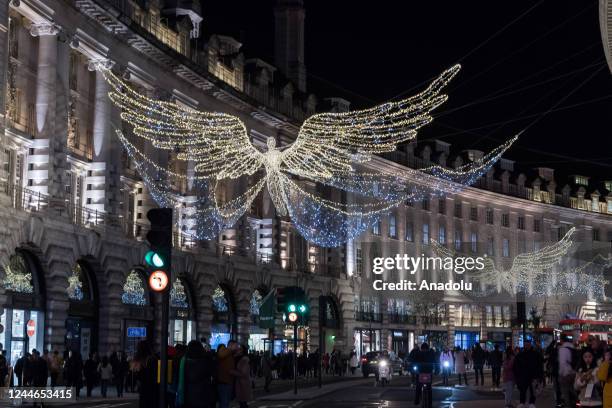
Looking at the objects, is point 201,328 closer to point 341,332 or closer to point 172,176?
point 172,176

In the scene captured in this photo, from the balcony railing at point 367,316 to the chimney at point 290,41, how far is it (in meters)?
15.5

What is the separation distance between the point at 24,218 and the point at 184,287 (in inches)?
652

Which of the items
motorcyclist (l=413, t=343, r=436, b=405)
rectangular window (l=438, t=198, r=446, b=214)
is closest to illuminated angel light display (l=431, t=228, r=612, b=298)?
rectangular window (l=438, t=198, r=446, b=214)

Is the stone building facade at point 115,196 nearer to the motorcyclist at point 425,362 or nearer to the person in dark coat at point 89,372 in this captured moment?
the person in dark coat at point 89,372

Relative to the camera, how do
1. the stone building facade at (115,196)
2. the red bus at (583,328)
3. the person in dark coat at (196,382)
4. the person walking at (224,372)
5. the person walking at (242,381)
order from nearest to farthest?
the person in dark coat at (196,382)
the person walking at (224,372)
the person walking at (242,381)
the stone building facade at (115,196)
the red bus at (583,328)

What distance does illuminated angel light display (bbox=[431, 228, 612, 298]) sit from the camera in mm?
88188

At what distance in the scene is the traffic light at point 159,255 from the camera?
15.1 meters

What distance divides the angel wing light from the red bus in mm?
13573

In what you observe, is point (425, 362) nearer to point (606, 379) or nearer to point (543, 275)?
point (606, 379)

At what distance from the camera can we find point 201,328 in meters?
53.8

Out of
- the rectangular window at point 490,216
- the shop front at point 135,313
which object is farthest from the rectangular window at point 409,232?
the shop front at point 135,313

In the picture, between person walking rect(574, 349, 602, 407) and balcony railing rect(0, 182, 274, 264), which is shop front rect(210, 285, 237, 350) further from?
person walking rect(574, 349, 602, 407)

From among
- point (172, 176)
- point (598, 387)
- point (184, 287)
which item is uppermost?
point (172, 176)

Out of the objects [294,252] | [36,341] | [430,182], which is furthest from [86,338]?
[430,182]
